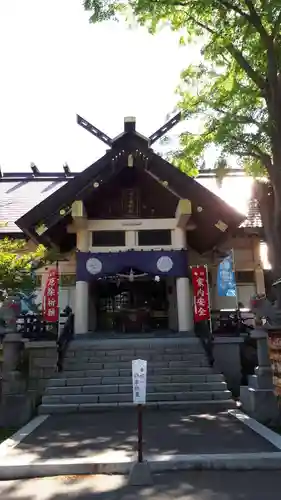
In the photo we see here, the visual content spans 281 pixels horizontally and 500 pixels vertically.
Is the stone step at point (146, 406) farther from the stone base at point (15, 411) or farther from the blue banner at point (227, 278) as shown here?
the blue banner at point (227, 278)

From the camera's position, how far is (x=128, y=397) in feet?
32.0

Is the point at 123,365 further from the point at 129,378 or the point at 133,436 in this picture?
the point at 133,436

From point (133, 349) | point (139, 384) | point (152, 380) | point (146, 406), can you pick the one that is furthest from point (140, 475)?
point (133, 349)

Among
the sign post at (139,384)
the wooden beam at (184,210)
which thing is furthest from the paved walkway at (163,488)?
the wooden beam at (184,210)

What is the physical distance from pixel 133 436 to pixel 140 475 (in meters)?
2.05

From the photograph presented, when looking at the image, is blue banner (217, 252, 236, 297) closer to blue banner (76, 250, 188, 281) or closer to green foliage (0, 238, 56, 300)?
blue banner (76, 250, 188, 281)

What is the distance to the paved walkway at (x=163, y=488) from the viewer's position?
4535 millimetres

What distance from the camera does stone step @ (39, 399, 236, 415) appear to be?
930 cm

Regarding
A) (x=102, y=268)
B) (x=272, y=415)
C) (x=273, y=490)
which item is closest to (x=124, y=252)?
(x=102, y=268)

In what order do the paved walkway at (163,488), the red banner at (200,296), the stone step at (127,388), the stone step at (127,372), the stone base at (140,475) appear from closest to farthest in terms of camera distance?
the paved walkway at (163,488) < the stone base at (140,475) < the stone step at (127,388) < the stone step at (127,372) < the red banner at (200,296)

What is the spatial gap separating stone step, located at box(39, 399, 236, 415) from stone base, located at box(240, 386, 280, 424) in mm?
953

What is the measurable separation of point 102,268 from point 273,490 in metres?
9.80

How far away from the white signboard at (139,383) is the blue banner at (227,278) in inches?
350

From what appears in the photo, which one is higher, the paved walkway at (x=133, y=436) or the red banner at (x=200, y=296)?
the red banner at (x=200, y=296)
